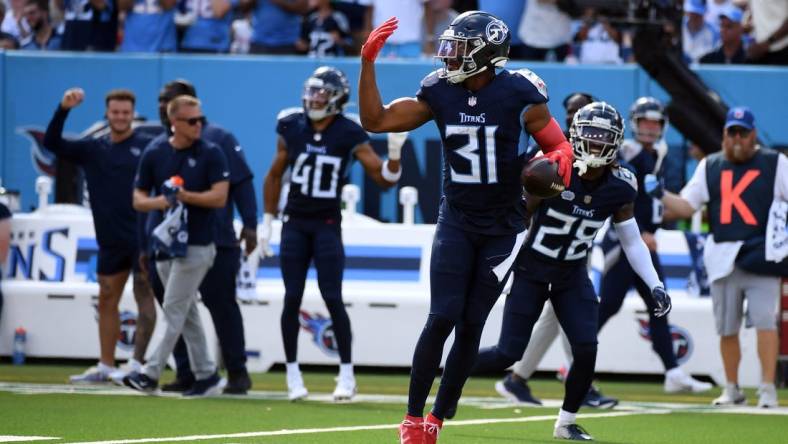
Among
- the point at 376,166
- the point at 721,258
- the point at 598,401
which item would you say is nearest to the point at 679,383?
the point at 721,258

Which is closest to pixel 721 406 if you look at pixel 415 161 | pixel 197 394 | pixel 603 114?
pixel 603 114

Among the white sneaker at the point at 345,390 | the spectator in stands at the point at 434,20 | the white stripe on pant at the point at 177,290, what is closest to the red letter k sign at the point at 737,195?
the white sneaker at the point at 345,390

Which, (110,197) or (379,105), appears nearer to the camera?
(379,105)

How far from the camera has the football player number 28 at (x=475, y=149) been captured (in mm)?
7230

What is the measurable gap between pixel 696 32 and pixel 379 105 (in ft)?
29.9

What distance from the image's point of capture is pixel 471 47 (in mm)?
7152

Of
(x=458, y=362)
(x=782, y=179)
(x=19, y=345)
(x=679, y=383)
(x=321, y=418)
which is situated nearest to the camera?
(x=458, y=362)

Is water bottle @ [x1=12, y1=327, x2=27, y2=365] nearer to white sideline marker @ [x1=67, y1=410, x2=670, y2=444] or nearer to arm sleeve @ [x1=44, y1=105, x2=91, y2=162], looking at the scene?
arm sleeve @ [x1=44, y1=105, x2=91, y2=162]

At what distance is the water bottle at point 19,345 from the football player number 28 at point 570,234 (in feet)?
18.6

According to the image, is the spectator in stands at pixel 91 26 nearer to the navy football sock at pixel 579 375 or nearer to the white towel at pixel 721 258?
the white towel at pixel 721 258

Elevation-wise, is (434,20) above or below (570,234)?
above

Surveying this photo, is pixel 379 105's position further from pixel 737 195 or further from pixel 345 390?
pixel 737 195

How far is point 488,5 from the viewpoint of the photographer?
15164 millimetres

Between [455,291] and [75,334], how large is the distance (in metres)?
6.35
